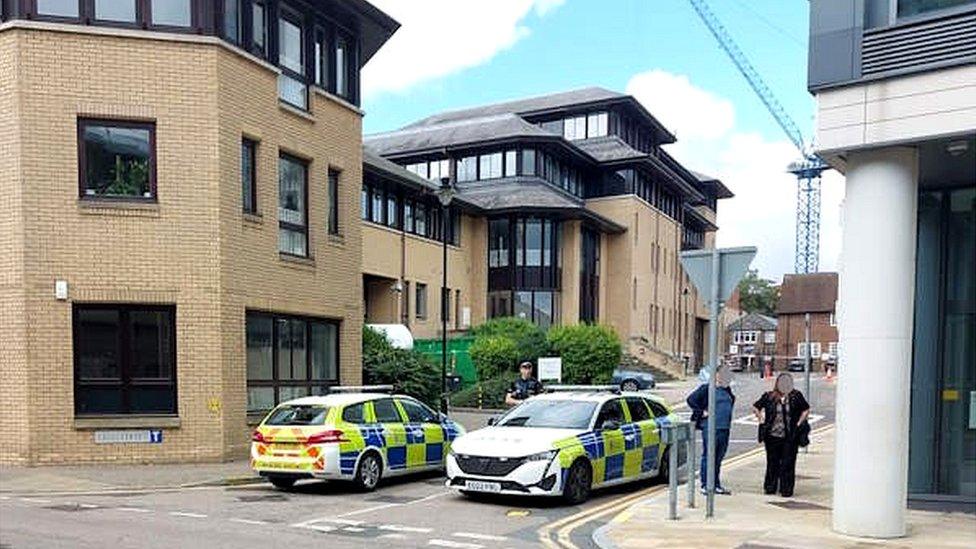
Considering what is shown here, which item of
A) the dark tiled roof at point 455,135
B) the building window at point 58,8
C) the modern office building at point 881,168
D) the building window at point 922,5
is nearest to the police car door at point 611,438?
the modern office building at point 881,168

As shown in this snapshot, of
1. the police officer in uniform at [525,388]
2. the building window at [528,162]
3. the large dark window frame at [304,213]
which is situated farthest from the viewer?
the building window at [528,162]

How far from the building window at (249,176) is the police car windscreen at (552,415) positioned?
7280mm

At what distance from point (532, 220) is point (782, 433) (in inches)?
1293

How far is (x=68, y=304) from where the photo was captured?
1455 centimetres

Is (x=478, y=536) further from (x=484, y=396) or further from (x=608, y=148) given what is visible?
(x=608, y=148)

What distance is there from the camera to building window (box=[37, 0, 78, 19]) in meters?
14.6

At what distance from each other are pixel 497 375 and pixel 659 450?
1899 centimetres

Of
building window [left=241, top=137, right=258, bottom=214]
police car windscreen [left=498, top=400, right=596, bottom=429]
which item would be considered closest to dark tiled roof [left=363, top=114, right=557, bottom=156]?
building window [left=241, top=137, right=258, bottom=214]

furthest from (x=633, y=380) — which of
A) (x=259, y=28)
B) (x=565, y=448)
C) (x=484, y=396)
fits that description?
(x=565, y=448)

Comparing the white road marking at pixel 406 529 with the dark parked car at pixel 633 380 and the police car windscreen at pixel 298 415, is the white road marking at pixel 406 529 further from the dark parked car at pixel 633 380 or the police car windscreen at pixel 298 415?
the dark parked car at pixel 633 380

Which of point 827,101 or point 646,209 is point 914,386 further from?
point 646,209

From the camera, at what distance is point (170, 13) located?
50.2ft

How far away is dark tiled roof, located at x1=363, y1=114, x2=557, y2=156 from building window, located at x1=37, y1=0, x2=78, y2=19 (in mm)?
30506

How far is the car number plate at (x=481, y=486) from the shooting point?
1065cm
